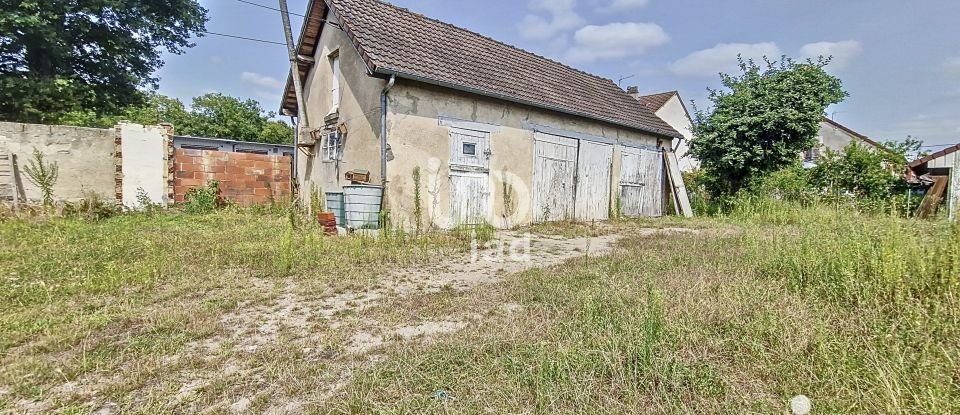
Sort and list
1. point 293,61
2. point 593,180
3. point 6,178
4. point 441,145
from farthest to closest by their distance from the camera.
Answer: point 593,180
point 293,61
point 6,178
point 441,145

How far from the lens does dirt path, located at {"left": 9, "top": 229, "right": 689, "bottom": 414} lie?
180 cm

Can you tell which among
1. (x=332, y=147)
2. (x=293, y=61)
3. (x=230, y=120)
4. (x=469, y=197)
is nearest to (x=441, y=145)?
(x=469, y=197)

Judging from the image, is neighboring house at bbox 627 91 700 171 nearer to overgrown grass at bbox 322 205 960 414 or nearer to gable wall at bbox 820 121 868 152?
gable wall at bbox 820 121 868 152

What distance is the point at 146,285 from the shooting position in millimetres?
3518

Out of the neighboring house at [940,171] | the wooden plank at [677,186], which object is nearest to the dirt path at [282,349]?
the wooden plank at [677,186]

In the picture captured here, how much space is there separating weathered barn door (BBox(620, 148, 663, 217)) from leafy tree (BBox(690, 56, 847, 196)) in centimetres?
148

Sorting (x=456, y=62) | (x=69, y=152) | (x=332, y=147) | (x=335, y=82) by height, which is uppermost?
(x=456, y=62)

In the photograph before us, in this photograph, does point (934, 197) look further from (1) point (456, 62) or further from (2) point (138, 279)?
(2) point (138, 279)

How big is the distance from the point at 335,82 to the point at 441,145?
3.29 m

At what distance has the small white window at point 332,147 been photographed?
28.0ft

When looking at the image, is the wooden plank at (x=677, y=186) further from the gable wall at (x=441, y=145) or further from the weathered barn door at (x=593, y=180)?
the gable wall at (x=441, y=145)

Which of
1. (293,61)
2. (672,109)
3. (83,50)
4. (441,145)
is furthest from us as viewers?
(672,109)

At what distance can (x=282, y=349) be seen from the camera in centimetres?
233

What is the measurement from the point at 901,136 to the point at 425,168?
47.9 feet
